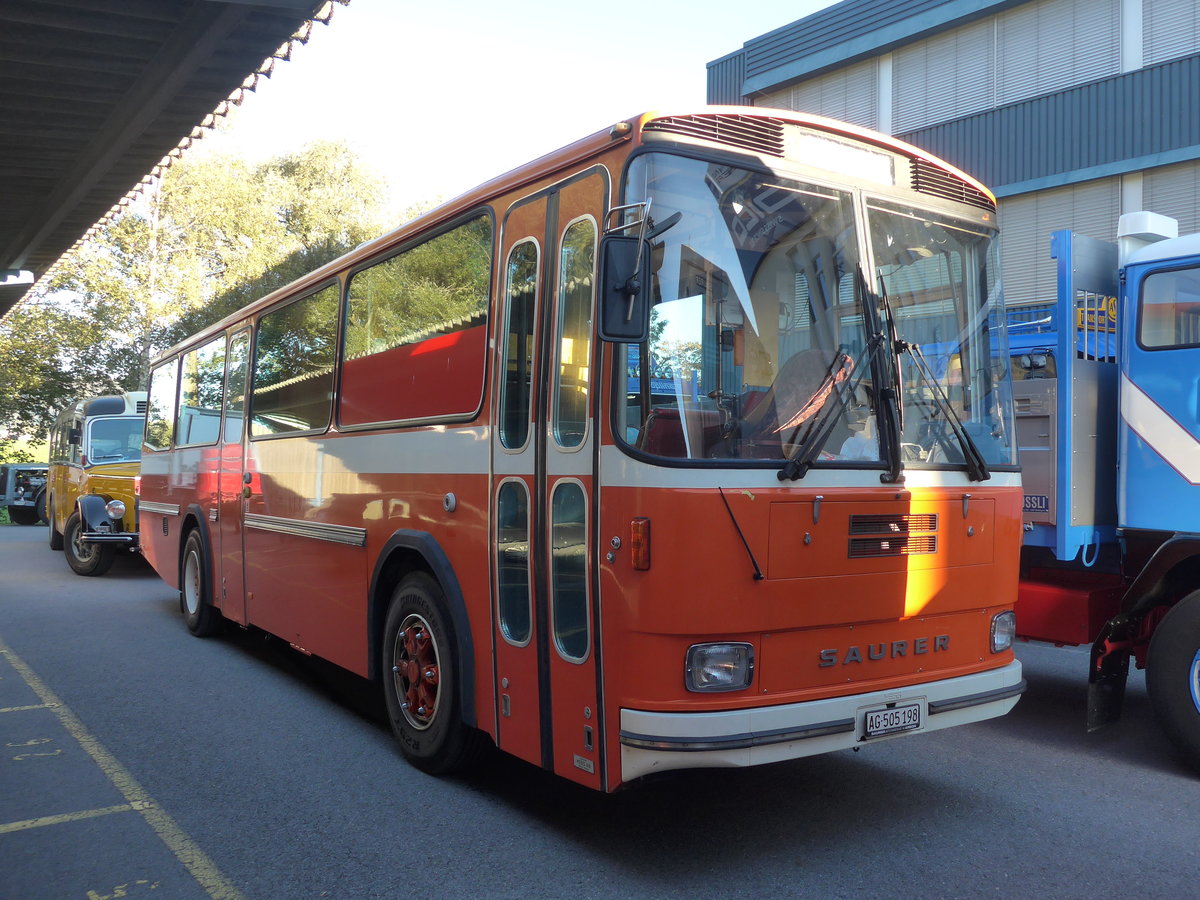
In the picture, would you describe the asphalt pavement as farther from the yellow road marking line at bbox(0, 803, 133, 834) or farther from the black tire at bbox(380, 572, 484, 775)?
the black tire at bbox(380, 572, 484, 775)

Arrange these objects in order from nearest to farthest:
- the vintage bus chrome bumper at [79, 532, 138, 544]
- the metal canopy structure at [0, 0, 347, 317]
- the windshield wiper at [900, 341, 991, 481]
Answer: the windshield wiper at [900, 341, 991, 481], the metal canopy structure at [0, 0, 347, 317], the vintage bus chrome bumper at [79, 532, 138, 544]

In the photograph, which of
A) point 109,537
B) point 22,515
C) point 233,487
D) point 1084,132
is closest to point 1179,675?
point 233,487

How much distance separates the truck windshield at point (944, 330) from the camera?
4664 mm

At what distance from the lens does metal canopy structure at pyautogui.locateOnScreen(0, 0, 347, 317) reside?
8398mm

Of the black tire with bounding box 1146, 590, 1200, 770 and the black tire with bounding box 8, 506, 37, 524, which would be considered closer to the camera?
the black tire with bounding box 1146, 590, 1200, 770

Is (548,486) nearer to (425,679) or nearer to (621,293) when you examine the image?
(621,293)

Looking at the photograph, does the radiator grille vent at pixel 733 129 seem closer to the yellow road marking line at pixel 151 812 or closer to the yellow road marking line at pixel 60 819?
the yellow road marking line at pixel 151 812

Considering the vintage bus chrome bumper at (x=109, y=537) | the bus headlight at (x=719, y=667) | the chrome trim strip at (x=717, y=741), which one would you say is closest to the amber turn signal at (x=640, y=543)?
the bus headlight at (x=719, y=667)

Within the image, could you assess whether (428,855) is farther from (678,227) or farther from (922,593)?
(678,227)

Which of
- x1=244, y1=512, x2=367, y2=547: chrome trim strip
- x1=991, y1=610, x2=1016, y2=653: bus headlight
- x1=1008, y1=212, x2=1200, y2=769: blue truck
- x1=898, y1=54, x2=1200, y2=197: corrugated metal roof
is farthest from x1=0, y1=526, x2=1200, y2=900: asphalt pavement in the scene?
x1=898, y1=54, x2=1200, y2=197: corrugated metal roof

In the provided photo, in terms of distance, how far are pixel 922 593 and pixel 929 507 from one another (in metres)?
0.38

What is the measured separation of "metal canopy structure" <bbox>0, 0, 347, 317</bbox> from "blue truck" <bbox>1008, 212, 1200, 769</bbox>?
5.92 meters

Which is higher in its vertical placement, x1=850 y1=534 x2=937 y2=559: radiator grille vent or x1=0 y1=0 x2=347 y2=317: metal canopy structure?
x1=0 y1=0 x2=347 y2=317: metal canopy structure

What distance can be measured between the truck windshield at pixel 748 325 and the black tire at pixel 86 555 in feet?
42.5
